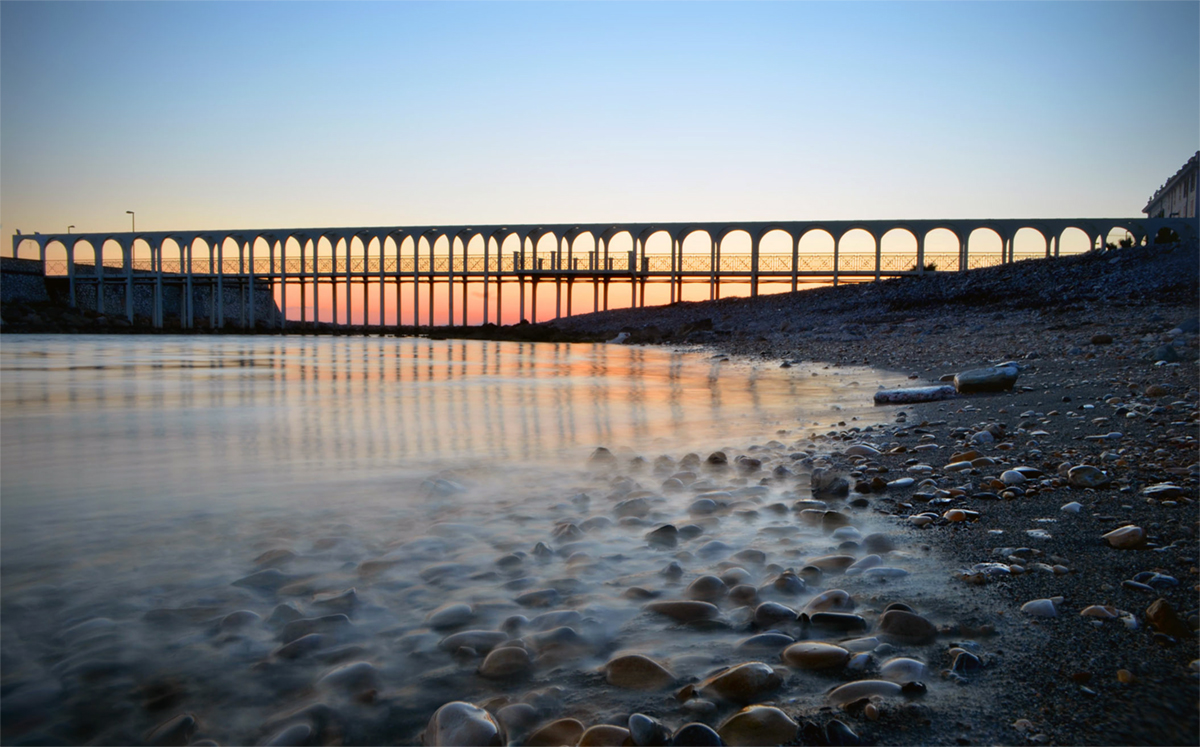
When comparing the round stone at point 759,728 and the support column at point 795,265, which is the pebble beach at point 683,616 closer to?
the round stone at point 759,728

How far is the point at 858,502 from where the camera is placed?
11.1ft

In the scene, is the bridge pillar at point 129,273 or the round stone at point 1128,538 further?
the bridge pillar at point 129,273

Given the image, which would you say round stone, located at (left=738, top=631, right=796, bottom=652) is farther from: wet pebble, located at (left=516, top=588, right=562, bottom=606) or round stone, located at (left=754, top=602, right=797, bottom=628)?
wet pebble, located at (left=516, top=588, right=562, bottom=606)

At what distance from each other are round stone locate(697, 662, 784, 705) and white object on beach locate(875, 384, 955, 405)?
575cm

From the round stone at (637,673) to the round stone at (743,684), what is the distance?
9 cm

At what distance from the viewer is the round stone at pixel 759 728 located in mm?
1514

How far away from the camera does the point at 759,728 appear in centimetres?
154

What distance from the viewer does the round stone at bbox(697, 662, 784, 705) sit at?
5.55 ft

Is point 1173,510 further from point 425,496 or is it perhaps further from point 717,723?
point 425,496

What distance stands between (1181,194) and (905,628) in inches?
2439

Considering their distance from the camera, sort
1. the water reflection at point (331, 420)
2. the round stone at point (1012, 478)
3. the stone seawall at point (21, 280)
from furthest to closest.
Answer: the stone seawall at point (21, 280)
the water reflection at point (331, 420)
the round stone at point (1012, 478)

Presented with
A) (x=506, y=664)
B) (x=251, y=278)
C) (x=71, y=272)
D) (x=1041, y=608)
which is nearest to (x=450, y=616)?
(x=506, y=664)

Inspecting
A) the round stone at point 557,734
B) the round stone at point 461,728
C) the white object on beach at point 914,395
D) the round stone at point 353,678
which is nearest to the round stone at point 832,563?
the round stone at point 557,734

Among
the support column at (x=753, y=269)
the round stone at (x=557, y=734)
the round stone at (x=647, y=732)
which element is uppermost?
the support column at (x=753, y=269)
